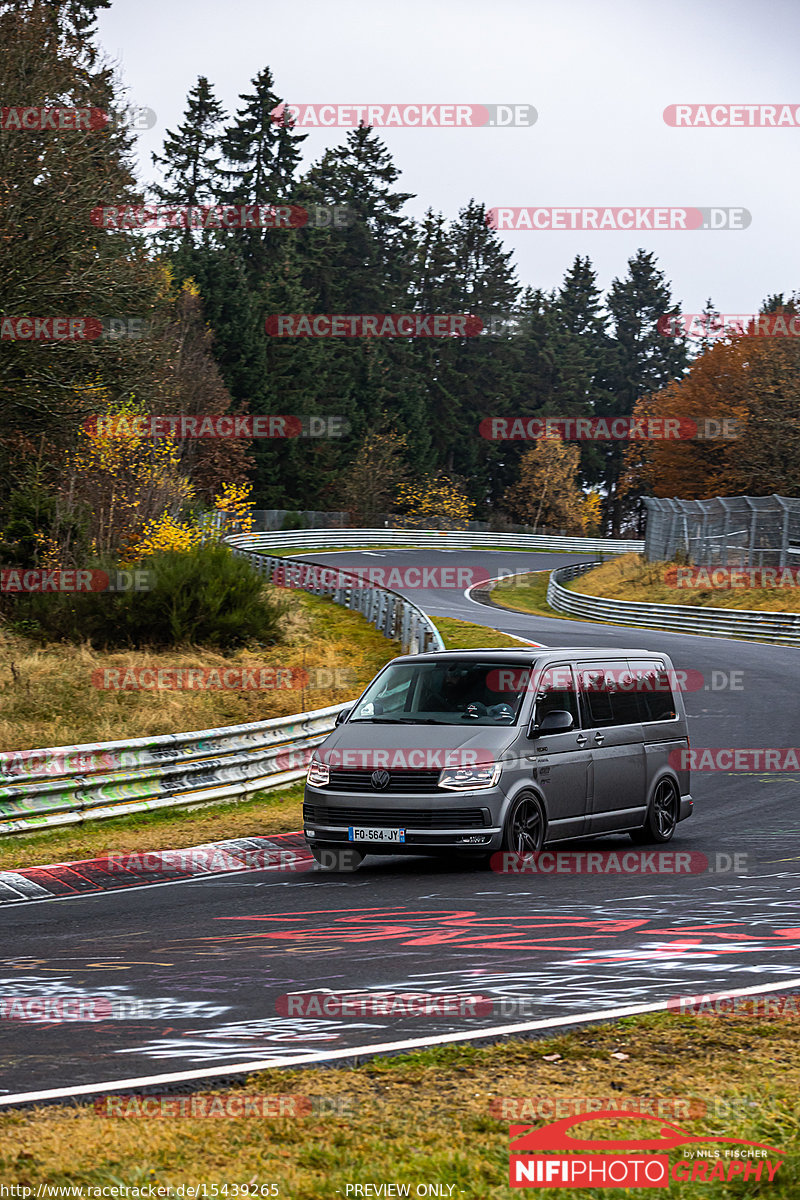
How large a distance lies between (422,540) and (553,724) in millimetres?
65245

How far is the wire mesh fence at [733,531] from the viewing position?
41656 millimetres

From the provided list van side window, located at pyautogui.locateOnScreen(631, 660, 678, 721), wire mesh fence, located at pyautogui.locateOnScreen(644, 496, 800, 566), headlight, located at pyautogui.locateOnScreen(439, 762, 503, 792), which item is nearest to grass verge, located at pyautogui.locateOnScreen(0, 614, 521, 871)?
headlight, located at pyautogui.locateOnScreen(439, 762, 503, 792)

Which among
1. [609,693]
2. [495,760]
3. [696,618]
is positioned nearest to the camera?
[495,760]

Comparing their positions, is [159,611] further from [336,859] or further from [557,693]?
[557,693]

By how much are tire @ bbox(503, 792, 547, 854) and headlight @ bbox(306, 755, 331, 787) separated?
160cm

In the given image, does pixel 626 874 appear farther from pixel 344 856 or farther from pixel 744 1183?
pixel 744 1183

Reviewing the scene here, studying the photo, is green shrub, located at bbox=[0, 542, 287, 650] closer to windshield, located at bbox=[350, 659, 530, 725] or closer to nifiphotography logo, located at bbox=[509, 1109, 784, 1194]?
windshield, located at bbox=[350, 659, 530, 725]

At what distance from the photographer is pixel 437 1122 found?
186 inches

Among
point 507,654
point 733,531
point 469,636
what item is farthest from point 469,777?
point 733,531

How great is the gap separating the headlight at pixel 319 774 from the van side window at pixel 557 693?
1.91 metres

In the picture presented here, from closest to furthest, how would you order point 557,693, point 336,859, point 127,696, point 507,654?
point 336,859, point 557,693, point 507,654, point 127,696

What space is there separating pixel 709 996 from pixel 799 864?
511 centimetres

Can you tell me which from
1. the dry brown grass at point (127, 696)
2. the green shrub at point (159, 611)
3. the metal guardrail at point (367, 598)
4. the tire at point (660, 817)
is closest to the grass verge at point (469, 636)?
the metal guardrail at point (367, 598)

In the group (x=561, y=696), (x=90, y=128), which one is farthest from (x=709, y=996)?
(x=90, y=128)
